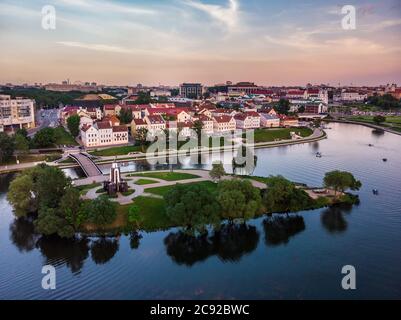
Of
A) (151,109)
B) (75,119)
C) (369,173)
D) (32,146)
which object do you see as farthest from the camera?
(151,109)

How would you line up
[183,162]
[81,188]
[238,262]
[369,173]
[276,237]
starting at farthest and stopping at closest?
[183,162] < [369,173] < [81,188] < [276,237] < [238,262]

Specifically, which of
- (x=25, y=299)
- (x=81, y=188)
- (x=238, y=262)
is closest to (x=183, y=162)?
(x=81, y=188)

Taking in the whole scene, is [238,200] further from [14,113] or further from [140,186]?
[14,113]

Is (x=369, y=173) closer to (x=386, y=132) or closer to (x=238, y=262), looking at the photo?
(x=238, y=262)

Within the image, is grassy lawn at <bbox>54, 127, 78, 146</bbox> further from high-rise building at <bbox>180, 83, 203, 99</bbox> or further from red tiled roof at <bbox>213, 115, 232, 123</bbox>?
high-rise building at <bbox>180, 83, 203, 99</bbox>

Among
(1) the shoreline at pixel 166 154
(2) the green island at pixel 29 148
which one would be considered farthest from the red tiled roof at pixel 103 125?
(1) the shoreline at pixel 166 154

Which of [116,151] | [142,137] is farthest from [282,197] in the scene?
[116,151]

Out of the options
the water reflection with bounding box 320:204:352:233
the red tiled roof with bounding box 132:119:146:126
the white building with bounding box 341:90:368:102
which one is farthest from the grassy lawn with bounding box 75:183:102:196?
the white building with bounding box 341:90:368:102

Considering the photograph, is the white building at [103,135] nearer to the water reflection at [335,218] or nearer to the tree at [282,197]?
the tree at [282,197]
